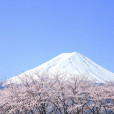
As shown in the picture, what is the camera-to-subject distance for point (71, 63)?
492 ft

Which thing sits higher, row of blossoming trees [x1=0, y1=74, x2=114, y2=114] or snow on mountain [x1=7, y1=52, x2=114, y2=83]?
snow on mountain [x1=7, y1=52, x2=114, y2=83]

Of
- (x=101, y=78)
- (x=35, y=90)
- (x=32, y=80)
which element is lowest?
(x=35, y=90)

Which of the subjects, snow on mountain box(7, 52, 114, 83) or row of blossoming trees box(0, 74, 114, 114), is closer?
row of blossoming trees box(0, 74, 114, 114)

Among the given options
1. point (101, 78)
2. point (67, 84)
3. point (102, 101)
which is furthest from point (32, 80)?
point (101, 78)

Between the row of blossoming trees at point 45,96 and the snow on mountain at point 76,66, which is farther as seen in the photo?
the snow on mountain at point 76,66

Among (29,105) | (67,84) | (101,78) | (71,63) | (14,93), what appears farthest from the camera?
(71,63)

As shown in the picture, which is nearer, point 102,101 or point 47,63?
point 102,101

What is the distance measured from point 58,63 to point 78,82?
128m

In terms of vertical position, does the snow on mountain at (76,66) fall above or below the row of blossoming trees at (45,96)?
above

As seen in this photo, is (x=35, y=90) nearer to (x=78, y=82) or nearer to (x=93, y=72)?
(x=78, y=82)

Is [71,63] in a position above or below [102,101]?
above

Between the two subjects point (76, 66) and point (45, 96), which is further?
point (76, 66)

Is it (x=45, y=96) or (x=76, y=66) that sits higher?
(x=76, y=66)

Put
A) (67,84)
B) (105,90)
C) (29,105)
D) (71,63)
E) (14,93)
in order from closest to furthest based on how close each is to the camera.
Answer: (29,105) → (14,93) → (67,84) → (105,90) → (71,63)
